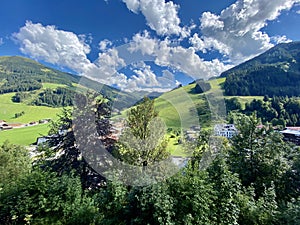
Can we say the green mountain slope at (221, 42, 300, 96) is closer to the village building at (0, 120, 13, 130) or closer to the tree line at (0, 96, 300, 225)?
the village building at (0, 120, 13, 130)

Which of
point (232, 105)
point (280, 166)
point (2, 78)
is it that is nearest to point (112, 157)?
point (280, 166)

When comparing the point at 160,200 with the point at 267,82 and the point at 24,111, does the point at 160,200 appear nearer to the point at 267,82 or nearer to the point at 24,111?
the point at 24,111

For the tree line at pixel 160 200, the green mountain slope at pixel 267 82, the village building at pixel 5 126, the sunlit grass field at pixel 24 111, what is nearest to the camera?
the tree line at pixel 160 200

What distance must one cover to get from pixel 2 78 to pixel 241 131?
222 m

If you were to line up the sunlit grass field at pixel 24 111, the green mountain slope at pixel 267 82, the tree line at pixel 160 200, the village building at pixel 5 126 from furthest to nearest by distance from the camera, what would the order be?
the green mountain slope at pixel 267 82, the sunlit grass field at pixel 24 111, the village building at pixel 5 126, the tree line at pixel 160 200

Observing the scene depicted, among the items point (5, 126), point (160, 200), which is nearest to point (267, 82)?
point (160, 200)

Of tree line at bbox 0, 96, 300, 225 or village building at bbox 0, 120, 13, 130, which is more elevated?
village building at bbox 0, 120, 13, 130

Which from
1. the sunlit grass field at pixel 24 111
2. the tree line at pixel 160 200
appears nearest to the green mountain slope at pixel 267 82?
the sunlit grass field at pixel 24 111

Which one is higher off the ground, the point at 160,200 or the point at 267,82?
the point at 267,82

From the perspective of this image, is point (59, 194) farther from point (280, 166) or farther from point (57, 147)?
point (280, 166)

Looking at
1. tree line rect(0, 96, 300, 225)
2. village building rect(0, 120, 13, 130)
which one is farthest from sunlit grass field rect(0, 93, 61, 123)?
tree line rect(0, 96, 300, 225)

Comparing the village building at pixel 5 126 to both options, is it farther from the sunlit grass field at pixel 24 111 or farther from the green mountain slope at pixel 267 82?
the green mountain slope at pixel 267 82

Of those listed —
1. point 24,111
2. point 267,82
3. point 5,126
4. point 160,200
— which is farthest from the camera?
point 267,82

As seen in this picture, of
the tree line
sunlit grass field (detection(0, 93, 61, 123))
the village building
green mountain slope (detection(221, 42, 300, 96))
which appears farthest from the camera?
green mountain slope (detection(221, 42, 300, 96))
